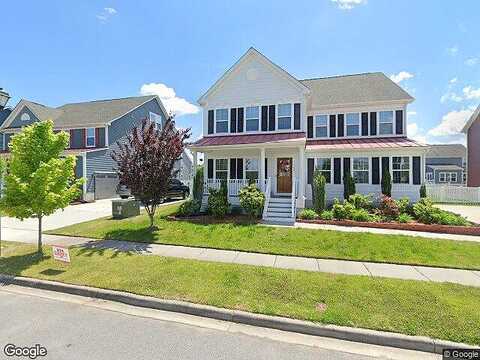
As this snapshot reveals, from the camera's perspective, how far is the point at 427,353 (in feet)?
12.6

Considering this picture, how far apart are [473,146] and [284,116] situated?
74.3 ft

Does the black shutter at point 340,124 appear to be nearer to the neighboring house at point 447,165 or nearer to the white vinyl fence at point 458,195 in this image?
the white vinyl fence at point 458,195

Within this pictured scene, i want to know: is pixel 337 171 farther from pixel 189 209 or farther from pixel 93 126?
pixel 93 126

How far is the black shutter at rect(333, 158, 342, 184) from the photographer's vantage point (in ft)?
54.1

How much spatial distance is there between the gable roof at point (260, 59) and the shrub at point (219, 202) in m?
6.10

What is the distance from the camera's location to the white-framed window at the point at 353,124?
693 inches

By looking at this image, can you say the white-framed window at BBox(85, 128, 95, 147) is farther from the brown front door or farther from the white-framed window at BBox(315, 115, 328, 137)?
the white-framed window at BBox(315, 115, 328, 137)

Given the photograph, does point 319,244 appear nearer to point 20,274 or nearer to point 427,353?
point 427,353

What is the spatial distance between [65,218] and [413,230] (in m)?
16.4

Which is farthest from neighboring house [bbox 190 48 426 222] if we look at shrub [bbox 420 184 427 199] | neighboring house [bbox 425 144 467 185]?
neighboring house [bbox 425 144 467 185]

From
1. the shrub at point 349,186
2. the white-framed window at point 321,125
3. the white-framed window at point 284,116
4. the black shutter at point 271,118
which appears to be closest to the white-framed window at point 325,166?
the shrub at point 349,186

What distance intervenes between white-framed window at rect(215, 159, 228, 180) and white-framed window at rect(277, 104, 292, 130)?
12.8 feet

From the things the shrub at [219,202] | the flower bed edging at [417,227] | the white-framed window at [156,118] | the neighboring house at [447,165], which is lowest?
the flower bed edging at [417,227]

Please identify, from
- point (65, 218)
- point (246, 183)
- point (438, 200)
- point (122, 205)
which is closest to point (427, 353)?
point (246, 183)
